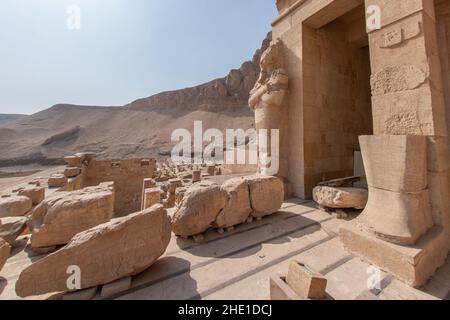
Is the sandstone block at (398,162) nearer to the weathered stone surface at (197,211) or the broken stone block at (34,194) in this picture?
the weathered stone surface at (197,211)

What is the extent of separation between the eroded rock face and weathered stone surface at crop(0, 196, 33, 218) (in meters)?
3.01

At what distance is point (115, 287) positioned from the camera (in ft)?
4.64

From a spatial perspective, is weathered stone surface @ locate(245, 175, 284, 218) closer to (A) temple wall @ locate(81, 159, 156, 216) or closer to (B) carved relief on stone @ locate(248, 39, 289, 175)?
(B) carved relief on stone @ locate(248, 39, 289, 175)

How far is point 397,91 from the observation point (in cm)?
194

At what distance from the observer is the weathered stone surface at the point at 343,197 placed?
8.05ft

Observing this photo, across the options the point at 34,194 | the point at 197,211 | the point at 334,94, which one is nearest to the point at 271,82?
the point at 334,94

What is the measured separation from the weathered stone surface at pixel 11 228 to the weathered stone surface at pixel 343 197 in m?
3.88

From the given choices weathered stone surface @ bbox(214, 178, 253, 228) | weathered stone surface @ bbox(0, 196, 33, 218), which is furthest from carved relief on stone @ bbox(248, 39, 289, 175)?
weathered stone surface @ bbox(0, 196, 33, 218)

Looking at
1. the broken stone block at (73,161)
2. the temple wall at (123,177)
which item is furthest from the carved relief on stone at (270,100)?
the broken stone block at (73,161)

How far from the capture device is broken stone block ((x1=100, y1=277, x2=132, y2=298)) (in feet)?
4.51

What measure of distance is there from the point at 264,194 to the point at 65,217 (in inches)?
91.9

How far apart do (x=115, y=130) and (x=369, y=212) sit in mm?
36297
